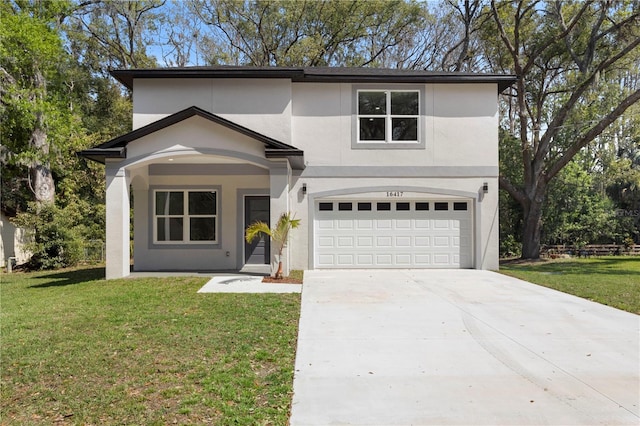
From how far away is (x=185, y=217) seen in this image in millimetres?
13328

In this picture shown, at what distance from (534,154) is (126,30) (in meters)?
22.8

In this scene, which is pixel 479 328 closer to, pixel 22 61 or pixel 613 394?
pixel 613 394

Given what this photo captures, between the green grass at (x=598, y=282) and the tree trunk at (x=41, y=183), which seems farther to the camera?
the tree trunk at (x=41, y=183)

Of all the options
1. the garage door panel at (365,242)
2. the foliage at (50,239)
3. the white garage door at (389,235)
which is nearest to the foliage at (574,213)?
the white garage door at (389,235)

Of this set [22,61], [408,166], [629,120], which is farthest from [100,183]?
[629,120]

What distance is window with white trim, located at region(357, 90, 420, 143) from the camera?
13.0 metres

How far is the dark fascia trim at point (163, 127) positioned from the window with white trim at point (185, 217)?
277 cm

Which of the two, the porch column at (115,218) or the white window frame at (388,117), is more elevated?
the white window frame at (388,117)

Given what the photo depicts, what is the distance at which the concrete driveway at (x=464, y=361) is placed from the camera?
3.76 m

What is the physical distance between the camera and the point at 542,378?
4.48 m

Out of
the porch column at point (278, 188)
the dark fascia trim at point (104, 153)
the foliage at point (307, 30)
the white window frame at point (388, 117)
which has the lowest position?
the porch column at point (278, 188)

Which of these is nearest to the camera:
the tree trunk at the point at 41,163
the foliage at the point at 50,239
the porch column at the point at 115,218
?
the porch column at the point at 115,218

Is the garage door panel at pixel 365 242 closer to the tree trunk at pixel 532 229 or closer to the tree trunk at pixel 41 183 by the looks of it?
the tree trunk at pixel 532 229

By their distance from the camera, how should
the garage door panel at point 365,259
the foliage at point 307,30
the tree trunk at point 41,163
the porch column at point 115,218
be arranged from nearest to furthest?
the porch column at point 115,218
the garage door panel at point 365,259
the tree trunk at point 41,163
the foliage at point 307,30
